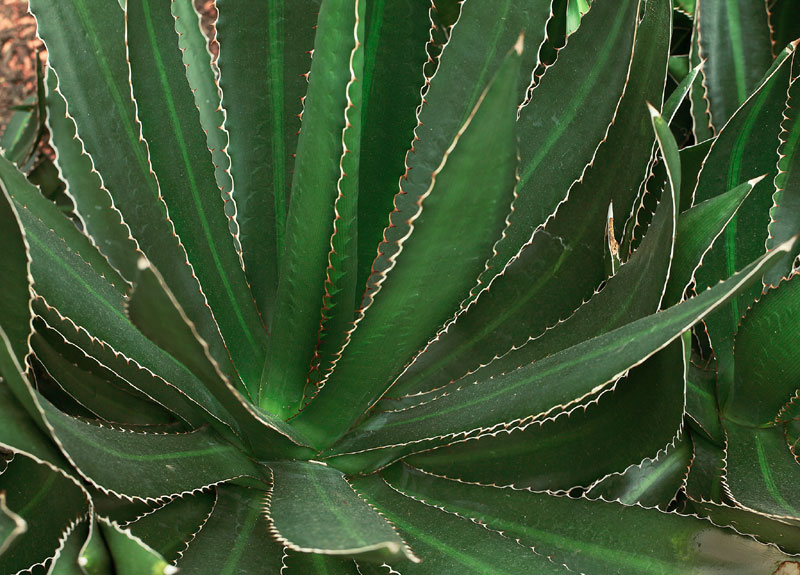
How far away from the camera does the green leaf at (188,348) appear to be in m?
0.42

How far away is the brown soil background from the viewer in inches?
66.5

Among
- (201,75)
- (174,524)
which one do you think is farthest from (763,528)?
(201,75)

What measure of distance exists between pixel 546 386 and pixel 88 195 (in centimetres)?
48

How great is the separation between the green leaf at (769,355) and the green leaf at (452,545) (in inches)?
10.7

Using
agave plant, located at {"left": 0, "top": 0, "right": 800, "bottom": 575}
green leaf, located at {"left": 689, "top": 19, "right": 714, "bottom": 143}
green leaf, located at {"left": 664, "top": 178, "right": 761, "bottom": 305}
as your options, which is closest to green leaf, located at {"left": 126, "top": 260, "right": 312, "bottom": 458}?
agave plant, located at {"left": 0, "top": 0, "right": 800, "bottom": 575}

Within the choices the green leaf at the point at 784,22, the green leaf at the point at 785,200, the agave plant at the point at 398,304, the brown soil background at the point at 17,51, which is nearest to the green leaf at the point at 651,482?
the agave plant at the point at 398,304

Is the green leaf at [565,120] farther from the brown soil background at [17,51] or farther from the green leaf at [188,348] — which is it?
the brown soil background at [17,51]

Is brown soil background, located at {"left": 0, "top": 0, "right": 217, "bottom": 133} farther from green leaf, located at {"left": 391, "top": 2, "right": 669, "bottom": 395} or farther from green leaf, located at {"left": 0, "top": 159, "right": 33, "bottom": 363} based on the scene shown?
green leaf, located at {"left": 0, "top": 159, "right": 33, "bottom": 363}

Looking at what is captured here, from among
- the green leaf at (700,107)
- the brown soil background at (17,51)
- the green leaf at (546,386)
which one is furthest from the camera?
the brown soil background at (17,51)

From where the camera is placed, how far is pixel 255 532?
65 cm

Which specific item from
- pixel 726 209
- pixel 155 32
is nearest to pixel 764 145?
pixel 726 209

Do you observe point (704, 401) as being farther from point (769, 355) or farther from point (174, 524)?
point (174, 524)

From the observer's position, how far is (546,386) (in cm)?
60

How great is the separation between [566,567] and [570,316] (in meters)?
0.23
